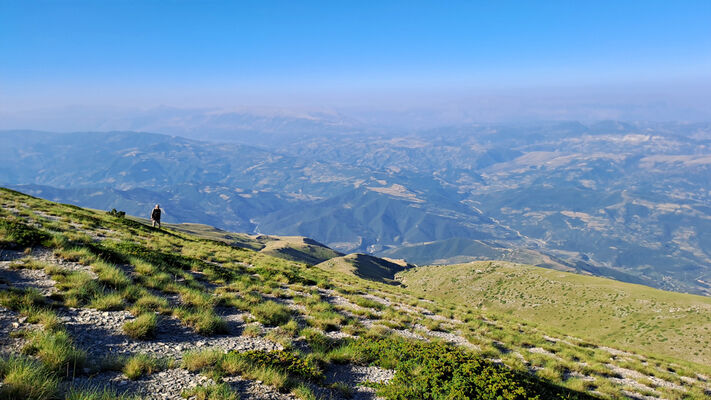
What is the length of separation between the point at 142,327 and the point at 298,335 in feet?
16.3

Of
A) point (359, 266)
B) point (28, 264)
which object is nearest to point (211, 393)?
point (28, 264)

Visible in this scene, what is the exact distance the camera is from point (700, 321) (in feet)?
135

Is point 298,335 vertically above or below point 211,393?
below

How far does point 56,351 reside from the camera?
258 inches

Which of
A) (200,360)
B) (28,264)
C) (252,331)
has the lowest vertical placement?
(252,331)

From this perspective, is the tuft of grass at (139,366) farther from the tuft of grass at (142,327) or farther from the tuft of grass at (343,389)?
the tuft of grass at (343,389)

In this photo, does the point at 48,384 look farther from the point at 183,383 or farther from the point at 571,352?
the point at 571,352

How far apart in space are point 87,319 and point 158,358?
3.20m

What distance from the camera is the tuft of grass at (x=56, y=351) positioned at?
6.37 metres

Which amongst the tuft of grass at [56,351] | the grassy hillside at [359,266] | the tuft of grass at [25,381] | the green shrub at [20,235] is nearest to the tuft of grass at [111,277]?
the green shrub at [20,235]

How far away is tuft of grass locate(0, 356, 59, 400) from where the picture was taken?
16.6 ft

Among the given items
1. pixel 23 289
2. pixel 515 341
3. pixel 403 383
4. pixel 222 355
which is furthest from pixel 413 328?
pixel 23 289

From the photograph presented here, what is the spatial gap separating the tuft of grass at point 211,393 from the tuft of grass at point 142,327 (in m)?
3.43

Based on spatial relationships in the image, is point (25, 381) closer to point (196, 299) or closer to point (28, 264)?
point (196, 299)
